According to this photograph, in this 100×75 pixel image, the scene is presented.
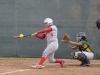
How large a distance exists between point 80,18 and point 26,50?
239cm

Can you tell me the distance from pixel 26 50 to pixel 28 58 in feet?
1.30

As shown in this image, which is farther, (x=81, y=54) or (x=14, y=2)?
(x=14, y=2)

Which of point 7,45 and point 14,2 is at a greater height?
point 14,2

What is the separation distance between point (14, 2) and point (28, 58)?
7.18ft

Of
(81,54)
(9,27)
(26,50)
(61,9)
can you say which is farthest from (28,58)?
(81,54)

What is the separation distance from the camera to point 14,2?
546 inches

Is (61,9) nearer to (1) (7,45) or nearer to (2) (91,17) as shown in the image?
(2) (91,17)

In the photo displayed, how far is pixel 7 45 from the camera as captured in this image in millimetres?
13945

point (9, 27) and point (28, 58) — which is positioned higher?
point (9, 27)

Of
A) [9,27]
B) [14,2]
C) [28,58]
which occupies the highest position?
[14,2]

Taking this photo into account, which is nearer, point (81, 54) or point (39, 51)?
point (81, 54)

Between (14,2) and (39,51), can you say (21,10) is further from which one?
(39,51)

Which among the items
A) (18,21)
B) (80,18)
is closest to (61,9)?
(80,18)

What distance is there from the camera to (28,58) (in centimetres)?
1373
